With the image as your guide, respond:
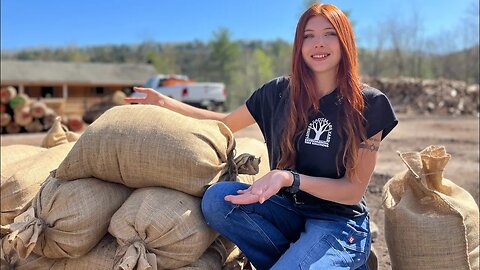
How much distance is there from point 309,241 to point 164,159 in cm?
70

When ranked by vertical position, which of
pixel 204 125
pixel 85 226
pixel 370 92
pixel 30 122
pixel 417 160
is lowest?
pixel 30 122

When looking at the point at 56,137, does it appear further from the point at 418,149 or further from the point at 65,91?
the point at 65,91

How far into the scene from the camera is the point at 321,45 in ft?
6.61

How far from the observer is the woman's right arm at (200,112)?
245 cm

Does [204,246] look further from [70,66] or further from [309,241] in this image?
[70,66]

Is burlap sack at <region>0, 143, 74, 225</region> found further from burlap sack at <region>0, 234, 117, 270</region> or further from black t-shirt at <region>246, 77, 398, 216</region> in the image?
black t-shirt at <region>246, 77, 398, 216</region>

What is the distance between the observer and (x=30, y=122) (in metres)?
13.5

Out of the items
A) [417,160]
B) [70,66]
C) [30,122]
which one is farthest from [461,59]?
[417,160]

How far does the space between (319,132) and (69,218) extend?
3.59ft

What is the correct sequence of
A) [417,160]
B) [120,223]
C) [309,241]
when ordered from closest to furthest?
[309,241] < [120,223] < [417,160]

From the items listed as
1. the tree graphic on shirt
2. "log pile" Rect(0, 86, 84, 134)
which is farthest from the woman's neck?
"log pile" Rect(0, 86, 84, 134)

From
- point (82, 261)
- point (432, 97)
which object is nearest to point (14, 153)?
point (82, 261)

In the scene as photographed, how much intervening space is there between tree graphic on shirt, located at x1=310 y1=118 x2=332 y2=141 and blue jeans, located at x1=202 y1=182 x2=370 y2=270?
0.31 m

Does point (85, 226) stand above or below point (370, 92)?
below
